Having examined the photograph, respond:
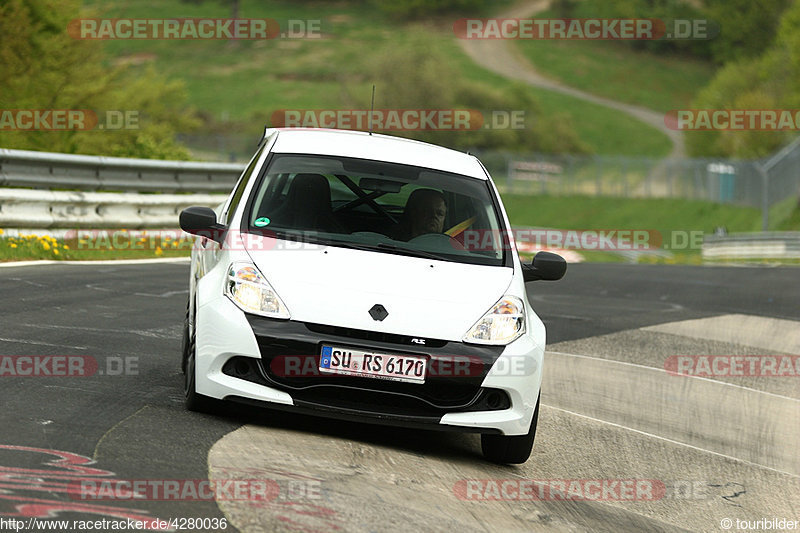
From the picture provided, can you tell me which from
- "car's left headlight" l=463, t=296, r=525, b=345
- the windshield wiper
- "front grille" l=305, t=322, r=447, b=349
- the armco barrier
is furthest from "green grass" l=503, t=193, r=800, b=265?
"front grille" l=305, t=322, r=447, b=349

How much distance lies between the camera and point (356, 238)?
23.8ft

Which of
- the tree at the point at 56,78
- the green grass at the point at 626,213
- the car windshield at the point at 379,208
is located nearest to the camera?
the car windshield at the point at 379,208

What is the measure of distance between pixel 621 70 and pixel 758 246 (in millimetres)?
86604

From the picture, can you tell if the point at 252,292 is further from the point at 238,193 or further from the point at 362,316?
the point at 238,193

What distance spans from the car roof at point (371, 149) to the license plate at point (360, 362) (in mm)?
1909

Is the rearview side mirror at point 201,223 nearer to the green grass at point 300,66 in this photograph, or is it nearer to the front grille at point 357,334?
the front grille at point 357,334

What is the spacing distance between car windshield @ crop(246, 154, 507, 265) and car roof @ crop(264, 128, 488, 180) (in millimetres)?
56

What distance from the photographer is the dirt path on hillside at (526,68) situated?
10275cm

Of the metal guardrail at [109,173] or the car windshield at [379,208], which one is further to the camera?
the metal guardrail at [109,173]

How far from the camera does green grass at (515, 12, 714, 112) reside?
112 m

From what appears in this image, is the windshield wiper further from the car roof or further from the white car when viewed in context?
the car roof

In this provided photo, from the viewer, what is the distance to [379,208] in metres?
7.78

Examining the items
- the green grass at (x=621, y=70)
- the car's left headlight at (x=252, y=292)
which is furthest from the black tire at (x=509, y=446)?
the green grass at (x=621, y=70)

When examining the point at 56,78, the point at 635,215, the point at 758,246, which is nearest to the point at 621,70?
the point at 635,215
